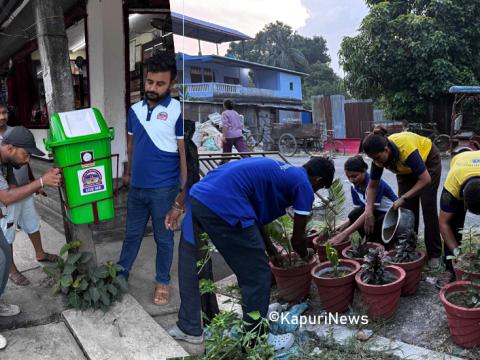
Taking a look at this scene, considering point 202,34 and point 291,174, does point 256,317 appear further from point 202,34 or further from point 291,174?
point 202,34

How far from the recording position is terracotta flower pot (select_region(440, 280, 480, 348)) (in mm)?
2016

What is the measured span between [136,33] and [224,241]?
2479 mm

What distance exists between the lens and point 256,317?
183 cm

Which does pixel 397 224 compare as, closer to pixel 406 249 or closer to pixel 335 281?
pixel 406 249

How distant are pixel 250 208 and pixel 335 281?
0.57 metres

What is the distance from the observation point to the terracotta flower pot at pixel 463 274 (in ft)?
7.45

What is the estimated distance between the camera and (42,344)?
260cm

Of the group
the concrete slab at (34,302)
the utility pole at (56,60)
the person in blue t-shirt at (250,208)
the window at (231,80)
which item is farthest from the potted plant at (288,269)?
the concrete slab at (34,302)

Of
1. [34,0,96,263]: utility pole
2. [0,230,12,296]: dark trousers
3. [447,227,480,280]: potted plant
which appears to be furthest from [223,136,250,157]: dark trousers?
[0,230,12,296]: dark trousers

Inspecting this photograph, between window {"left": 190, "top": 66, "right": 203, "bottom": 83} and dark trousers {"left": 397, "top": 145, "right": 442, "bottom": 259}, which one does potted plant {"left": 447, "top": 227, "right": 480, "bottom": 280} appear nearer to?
dark trousers {"left": 397, "top": 145, "right": 442, "bottom": 259}

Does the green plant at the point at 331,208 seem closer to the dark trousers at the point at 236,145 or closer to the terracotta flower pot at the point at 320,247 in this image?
the terracotta flower pot at the point at 320,247

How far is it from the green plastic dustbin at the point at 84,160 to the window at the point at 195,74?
1.04 meters
